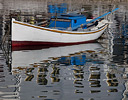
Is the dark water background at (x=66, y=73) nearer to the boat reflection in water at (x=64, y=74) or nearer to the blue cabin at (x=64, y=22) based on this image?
the boat reflection in water at (x=64, y=74)

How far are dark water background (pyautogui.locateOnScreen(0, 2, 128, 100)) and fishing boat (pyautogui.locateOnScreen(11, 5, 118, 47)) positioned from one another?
1892 mm

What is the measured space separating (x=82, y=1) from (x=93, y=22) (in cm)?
7148

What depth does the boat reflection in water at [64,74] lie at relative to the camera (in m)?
24.5

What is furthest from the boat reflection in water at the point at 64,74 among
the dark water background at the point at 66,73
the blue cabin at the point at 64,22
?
the blue cabin at the point at 64,22

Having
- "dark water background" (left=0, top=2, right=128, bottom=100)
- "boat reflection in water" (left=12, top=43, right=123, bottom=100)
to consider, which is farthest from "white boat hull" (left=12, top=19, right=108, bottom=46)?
"boat reflection in water" (left=12, top=43, right=123, bottom=100)

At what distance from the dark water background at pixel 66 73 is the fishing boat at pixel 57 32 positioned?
1.89 m

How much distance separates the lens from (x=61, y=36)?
47031mm

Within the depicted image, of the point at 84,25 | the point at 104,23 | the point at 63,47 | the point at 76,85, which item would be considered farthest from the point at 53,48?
the point at 76,85

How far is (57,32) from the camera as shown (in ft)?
152

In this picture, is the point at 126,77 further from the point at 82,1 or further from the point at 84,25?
the point at 82,1

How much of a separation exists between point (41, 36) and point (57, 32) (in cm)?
184

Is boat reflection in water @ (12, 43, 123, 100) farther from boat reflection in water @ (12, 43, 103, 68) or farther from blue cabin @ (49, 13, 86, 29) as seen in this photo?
blue cabin @ (49, 13, 86, 29)

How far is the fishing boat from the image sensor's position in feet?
146

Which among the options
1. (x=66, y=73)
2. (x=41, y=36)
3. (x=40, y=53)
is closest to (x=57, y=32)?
(x=41, y=36)
